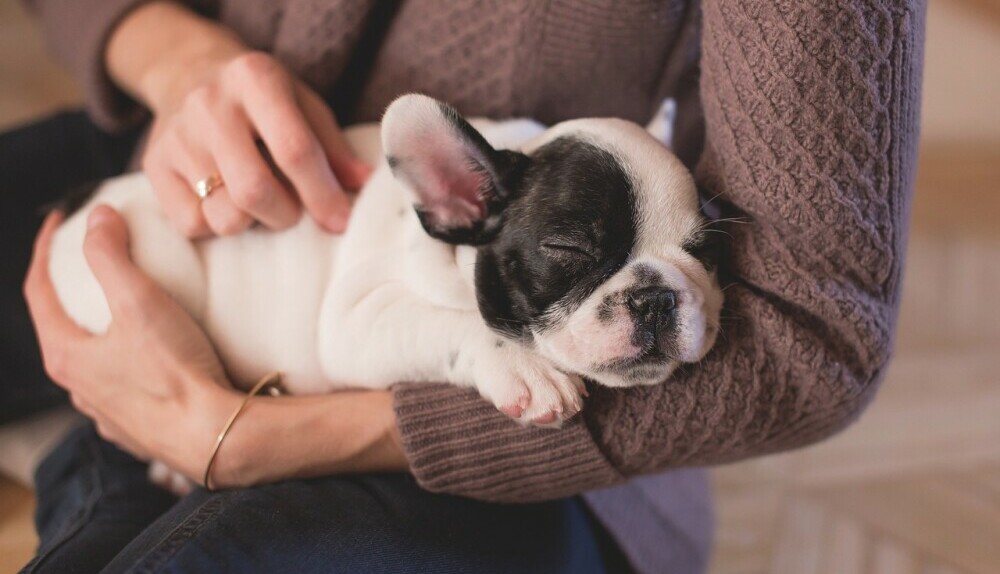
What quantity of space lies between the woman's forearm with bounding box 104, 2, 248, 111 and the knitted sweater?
0.42 meters

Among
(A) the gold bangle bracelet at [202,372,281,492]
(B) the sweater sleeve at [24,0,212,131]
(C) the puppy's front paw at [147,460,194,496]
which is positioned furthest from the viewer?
(B) the sweater sleeve at [24,0,212,131]

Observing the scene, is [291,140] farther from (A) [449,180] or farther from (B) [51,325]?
(B) [51,325]

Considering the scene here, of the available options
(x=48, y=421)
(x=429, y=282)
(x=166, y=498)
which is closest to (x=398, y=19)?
(x=429, y=282)

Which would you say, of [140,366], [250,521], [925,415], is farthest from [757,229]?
[925,415]

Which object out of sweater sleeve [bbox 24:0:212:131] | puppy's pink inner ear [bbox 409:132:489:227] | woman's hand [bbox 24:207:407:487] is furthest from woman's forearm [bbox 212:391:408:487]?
sweater sleeve [bbox 24:0:212:131]

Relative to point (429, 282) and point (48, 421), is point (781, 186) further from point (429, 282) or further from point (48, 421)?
point (48, 421)

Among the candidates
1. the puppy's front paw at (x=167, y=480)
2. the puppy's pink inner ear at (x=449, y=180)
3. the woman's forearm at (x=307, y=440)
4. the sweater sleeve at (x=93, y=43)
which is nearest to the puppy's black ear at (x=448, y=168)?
the puppy's pink inner ear at (x=449, y=180)

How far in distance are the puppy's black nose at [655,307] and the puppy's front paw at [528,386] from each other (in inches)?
4.6

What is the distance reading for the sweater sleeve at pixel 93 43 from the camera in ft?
4.49

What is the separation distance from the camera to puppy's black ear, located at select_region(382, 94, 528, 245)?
87 centimetres

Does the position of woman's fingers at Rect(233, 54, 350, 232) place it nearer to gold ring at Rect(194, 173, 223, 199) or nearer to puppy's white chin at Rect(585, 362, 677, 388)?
gold ring at Rect(194, 173, 223, 199)

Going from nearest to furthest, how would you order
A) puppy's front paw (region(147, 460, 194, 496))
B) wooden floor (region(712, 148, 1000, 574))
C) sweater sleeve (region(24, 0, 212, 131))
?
puppy's front paw (region(147, 460, 194, 496)) < sweater sleeve (region(24, 0, 212, 131)) < wooden floor (region(712, 148, 1000, 574))

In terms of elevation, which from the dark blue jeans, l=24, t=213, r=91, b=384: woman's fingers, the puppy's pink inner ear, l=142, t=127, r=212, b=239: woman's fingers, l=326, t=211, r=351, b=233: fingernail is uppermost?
the puppy's pink inner ear

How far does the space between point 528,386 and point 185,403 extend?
47cm
